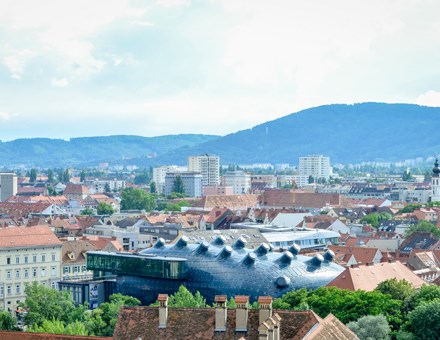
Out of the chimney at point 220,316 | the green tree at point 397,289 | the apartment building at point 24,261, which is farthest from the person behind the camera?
the apartment building at point 24,261

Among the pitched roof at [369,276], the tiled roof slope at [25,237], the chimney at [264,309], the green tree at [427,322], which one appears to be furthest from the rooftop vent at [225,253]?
the chimney at [264,309]

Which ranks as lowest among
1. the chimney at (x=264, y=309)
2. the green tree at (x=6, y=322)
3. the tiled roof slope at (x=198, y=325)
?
the green tree at (x=6, y=322)

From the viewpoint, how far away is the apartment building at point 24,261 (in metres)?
106

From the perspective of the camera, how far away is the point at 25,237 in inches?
4311

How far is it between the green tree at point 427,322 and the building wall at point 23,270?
55484 millimetres

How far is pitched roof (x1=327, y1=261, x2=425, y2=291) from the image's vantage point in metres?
85.1

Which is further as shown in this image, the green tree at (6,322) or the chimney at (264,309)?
the green tree at (6,322)

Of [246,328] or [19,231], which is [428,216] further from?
[246,328]

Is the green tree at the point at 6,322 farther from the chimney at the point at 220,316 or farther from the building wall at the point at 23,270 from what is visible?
the chimney at the point at 220,316

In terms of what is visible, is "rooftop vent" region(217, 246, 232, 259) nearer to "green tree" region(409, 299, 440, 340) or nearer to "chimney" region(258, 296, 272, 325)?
"green tree" region(409, 299, 440, 340)

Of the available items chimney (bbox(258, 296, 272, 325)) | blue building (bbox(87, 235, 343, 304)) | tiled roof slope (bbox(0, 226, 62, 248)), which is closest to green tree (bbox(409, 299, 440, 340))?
chimney (bbox(258, 296, 272, 325))

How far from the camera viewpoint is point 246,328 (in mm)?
40844

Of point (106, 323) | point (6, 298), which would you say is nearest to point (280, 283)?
point (106, 323)

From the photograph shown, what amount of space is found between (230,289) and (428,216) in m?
106
